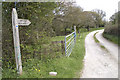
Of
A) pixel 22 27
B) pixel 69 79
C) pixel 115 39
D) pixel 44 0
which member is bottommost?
pixel 69 79

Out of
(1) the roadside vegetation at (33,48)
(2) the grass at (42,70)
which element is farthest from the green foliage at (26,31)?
(2) the grass at (42,70)

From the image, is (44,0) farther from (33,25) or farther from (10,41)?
(10,41)

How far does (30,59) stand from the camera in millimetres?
4031

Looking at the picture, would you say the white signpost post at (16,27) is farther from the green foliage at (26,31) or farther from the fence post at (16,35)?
the green foliage at (26,31)

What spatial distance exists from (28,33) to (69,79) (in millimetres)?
2222

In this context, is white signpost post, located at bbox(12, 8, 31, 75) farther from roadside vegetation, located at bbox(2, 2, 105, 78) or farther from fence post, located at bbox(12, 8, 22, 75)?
roadside vegetation, located at bbox(2, 2, 105, 78)

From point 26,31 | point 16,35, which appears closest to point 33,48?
point 26,31

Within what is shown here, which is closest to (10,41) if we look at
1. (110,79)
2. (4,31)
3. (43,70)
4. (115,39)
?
(4,31)

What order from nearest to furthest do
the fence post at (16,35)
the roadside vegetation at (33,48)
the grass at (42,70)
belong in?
the fence post at (16,35), the grass at (42,70), the roadside vegetation at (33,48)

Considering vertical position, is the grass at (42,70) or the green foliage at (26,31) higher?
the green foliage at (26,31)

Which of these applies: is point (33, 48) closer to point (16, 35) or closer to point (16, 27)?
point (16, 35)

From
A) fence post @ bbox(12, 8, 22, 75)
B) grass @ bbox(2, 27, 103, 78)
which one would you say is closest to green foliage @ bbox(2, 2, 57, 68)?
grass @ bbox(2, 27, 103, 78)

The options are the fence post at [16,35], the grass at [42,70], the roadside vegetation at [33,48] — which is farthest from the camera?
Answer: the roadside vegetation at [33,48]

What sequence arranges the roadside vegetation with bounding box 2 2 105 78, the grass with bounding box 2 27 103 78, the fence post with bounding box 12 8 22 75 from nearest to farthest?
the fence post with bounding box 12 8 22 75, the grass with bounding box 2 27 103 78, the roadside vegetation with bounding box 2 2 105 78
